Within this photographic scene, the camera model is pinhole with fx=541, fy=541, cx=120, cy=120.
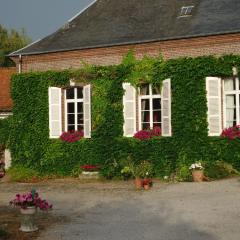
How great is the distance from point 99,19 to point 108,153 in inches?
245

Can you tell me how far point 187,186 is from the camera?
14.2 meters

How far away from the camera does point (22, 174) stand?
739 inches

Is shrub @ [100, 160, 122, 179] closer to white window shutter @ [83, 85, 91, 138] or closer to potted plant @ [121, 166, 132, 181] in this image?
potted plant @ [121, 166, 132, 181]

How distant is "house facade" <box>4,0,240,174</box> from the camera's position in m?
16.6

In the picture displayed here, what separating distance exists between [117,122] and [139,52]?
9.22 feet

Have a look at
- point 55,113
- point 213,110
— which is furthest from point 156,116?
point 55,113

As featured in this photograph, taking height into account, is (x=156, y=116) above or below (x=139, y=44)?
below

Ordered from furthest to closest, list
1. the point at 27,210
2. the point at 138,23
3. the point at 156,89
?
the point at 138,23
the point at 156,89
the point at 27,210

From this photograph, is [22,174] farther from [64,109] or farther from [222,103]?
[222,103]

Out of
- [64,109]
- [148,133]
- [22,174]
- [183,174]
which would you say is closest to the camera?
[183,174]

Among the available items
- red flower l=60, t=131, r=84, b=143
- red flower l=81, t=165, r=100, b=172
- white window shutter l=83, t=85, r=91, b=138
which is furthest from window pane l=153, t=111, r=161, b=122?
red flower l=60, t=131, r=84, b=143

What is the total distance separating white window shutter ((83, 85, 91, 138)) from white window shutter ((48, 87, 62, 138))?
1.02 m

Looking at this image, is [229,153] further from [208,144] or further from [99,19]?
[99,19]

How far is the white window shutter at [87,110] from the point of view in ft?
60.1
